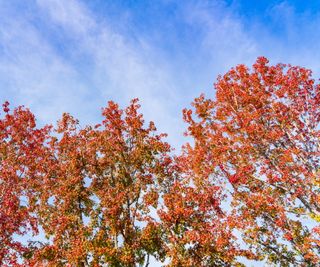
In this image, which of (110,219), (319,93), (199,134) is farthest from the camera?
(199,134)

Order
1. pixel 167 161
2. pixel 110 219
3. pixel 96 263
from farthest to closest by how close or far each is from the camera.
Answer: pixel 167 161 < pixel 110 219 < pixel 96 263

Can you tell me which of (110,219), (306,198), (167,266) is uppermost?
(306,198)

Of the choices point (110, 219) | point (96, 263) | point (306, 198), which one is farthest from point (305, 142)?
point (96, 263)

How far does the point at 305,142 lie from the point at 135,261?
39.5 feet

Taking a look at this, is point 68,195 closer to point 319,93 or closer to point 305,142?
point 305,142

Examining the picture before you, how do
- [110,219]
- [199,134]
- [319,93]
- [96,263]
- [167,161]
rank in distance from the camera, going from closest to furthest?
[96,263] < [110,219] < [167,161] < [319,93] < [199,134]

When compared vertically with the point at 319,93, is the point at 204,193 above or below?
below

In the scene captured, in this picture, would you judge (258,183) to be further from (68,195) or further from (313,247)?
(68,195)

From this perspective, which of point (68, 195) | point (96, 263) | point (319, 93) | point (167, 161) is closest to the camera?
point (96, 263)

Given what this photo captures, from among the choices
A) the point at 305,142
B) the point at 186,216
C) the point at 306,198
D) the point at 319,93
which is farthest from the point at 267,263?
the point at 319,93

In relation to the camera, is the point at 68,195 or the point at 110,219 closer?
the point at 110,219

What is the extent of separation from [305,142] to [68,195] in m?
14.1

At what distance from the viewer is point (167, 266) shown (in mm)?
15609

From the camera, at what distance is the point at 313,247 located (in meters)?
17.0
